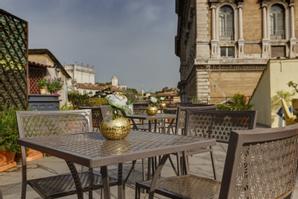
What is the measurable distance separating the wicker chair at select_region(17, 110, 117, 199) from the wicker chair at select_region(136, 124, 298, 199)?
4.10 feet

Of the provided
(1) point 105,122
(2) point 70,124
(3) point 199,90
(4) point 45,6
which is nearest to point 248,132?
(1) point 105,122

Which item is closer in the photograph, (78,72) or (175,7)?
(175,7)

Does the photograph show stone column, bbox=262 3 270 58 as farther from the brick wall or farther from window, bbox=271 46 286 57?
the brick wall

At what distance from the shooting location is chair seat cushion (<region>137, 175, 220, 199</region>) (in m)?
2.03

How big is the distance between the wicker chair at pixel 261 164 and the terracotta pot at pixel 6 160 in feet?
12.9

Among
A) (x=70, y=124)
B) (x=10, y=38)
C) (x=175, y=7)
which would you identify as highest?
(x=175, y=7)

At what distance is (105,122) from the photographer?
2035mm

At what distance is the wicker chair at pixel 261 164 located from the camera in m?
1.19

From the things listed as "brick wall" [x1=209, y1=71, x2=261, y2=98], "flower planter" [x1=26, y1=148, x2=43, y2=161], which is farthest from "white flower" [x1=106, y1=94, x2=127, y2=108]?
"brick wall" [x1=209, y1=71, x2=261, y2=98]

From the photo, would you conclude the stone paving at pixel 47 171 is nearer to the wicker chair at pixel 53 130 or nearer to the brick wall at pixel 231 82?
the wicker chair at pixel 53 130

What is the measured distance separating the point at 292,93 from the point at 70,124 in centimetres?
870

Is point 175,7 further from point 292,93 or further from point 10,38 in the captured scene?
point 10,38

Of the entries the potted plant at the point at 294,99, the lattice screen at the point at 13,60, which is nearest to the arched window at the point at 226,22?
the potted plant at the point at 294,99

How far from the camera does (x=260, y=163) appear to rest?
132 cm
